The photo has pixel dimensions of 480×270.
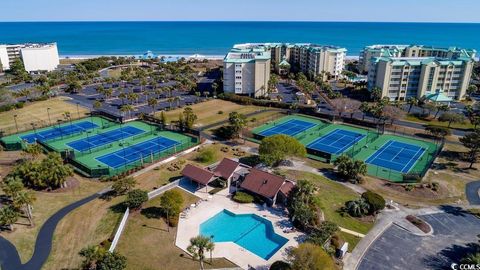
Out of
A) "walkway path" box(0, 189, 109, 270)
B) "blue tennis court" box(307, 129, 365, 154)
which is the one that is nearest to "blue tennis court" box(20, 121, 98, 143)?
"walkway path" box(0, 189, 109, 270)

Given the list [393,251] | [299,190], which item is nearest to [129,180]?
[299,190]

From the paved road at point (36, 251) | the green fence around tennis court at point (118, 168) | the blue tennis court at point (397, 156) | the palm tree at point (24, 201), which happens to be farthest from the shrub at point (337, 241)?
the palm tree at point (24, 201)

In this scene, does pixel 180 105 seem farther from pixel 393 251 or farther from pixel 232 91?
pixel 393 251

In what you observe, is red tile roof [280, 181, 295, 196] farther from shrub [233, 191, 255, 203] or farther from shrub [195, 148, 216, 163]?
shrub [195, 148, 216, 163]

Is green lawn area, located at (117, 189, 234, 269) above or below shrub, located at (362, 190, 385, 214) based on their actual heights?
below

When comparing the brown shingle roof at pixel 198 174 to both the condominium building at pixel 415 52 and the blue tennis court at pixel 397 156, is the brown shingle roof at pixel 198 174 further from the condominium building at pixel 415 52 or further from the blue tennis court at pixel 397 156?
the condominium building at pixel 415 52
